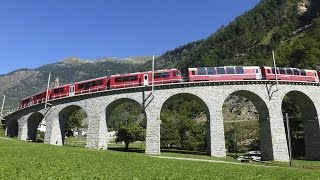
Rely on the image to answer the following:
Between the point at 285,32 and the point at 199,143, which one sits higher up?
the point at 285,32

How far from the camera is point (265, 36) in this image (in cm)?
15412

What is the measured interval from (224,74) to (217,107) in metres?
5.44

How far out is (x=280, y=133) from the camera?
49844mm

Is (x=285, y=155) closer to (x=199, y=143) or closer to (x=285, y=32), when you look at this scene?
(x=199, y=143)

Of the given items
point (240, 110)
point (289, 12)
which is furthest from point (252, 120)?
point (289, 12)

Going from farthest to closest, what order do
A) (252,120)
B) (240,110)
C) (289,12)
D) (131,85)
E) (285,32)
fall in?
1. (289,12)
2. (285,32)
3. (240,110)
4. (252,120)
5. (131,85)

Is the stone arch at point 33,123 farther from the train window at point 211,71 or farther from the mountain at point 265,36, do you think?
the mountain at point 265,36

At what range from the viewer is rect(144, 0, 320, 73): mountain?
12736cm

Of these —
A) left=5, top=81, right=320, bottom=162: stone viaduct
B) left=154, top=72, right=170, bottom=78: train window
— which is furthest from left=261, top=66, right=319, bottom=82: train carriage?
left=154, top=72, right=170, bottom=78: train window

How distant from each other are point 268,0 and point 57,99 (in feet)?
495

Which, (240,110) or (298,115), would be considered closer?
(298,115)

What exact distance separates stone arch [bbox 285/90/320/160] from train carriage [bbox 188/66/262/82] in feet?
25.0

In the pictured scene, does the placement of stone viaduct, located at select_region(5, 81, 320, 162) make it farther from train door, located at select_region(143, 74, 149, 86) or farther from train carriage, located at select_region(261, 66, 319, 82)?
train carriage, located at select_region(261, 66, 319, 82)

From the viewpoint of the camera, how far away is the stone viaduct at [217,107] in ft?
160
